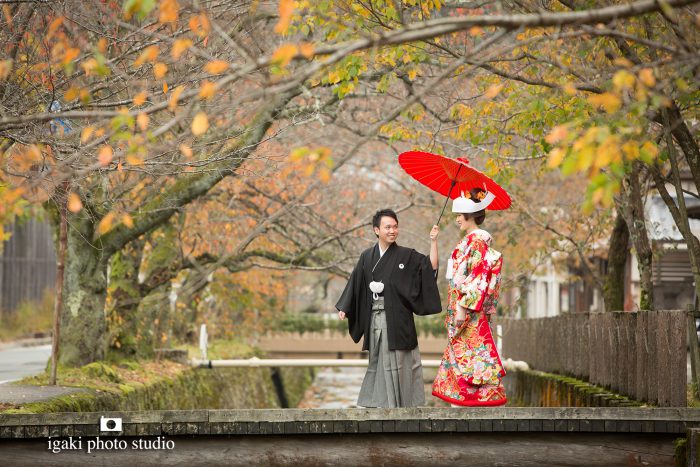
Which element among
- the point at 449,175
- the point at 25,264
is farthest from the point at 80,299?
the point at 25,264

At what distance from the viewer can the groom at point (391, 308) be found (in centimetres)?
940

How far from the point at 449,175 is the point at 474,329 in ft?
4.71

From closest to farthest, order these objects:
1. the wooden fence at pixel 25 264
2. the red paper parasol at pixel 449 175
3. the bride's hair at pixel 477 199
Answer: the red paper parasol at pixel 449 175 < the bride's hair at pixel 477 199 < the wooden fence at pixel 25 264

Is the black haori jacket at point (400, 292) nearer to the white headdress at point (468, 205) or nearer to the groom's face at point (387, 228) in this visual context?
the groom's face at point (387, 228)

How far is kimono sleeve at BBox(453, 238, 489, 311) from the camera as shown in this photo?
361 inches

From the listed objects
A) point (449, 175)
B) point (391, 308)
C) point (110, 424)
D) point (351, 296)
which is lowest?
point (110, 424)

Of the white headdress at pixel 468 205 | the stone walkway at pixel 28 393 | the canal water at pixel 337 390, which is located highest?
the white headdress at pixel 468 205

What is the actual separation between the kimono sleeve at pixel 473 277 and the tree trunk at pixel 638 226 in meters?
3.33

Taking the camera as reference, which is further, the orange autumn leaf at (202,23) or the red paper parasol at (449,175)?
the red paper parasol at (449,175)

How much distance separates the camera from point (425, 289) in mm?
9469

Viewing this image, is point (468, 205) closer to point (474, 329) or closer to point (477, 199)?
point (477, 199)

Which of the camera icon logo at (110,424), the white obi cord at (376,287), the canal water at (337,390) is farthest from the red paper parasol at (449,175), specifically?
the canal water at (337,390)

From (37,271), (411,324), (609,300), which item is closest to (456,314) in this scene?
(411,324)

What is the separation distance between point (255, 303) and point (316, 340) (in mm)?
14048
